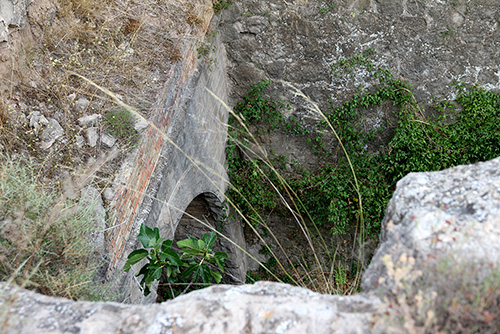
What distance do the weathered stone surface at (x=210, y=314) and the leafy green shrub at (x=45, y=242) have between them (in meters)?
0.34

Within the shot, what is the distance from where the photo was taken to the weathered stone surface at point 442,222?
1478 millimetres

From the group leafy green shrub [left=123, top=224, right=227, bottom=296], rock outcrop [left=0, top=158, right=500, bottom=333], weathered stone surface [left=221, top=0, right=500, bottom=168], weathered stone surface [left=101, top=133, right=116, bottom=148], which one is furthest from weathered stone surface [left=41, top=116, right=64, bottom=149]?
weathered stone surface [left=221, top=0, right=500, bottom=168]

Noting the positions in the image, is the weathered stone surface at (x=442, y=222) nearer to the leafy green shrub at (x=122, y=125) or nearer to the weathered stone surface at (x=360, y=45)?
the leafy green shrub at (x=122, y=125)

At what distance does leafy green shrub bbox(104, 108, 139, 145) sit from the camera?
10.4 feet

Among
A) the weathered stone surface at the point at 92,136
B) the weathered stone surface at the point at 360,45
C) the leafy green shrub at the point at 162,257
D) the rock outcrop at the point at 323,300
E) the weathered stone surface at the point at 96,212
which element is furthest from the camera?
the weathered stone surface at the point at 360,45

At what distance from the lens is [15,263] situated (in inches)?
78.0

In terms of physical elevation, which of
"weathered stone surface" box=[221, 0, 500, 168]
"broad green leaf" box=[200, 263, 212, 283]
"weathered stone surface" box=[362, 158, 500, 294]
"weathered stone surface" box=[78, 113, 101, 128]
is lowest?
"broad green leaf" box=[200, 263, 212, 283]

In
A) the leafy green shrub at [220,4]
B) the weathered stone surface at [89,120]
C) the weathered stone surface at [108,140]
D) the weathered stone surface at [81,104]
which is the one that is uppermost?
the leafy green shrub at [220,4]

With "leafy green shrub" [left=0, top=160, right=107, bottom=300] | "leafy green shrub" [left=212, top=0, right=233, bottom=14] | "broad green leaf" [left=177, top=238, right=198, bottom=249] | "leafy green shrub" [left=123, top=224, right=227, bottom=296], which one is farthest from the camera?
"leafy green shrub" [left=212, top=0, right=233, bottom=14]

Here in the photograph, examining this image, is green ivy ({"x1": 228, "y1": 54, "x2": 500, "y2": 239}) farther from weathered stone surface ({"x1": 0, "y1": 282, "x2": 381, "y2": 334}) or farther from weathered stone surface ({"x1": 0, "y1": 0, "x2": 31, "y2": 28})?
weathered stone surface ({"x1": 0, "y1": 282, "x2": 381, "y2": 334})

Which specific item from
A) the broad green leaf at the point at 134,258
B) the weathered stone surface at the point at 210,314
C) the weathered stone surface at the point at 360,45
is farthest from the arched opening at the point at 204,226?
the weathered stone surface at the point at 210,314

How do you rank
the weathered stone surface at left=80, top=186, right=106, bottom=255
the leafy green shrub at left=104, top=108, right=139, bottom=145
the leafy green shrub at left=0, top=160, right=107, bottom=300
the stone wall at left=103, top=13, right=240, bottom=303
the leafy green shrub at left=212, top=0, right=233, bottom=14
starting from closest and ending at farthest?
the leafy green shrub at left=0, top=160, right=107, bottom=300 → the weathered stone surface at left=80, top=186, right=106, bottom=255 → the stone wall at left=103, top=13, right=240, bottom=303 → the leafy green shrub at left=104, top=108, right=139, bottom=145 → the leafy green shrub at left=212, top=0, right=233, bottom=14

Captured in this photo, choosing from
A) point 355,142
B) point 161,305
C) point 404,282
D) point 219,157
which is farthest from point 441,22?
point 161,305

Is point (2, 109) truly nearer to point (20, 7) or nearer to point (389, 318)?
point (20, 7)
